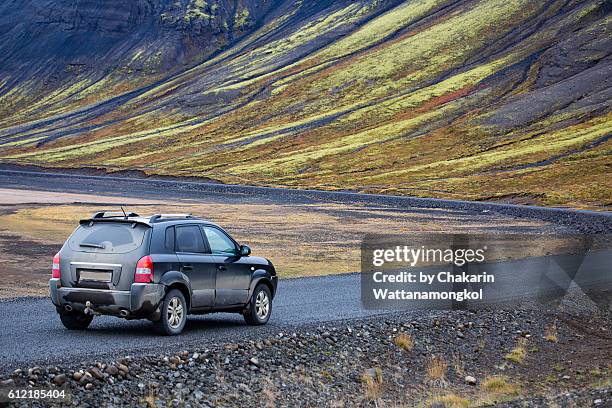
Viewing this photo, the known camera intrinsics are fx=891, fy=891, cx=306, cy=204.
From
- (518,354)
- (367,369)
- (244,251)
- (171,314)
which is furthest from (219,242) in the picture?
(518,354)

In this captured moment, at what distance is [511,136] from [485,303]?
11290cm

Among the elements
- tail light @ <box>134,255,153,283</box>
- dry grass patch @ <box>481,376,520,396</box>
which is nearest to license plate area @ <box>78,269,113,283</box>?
tail light @ <box>134,255,153,283</box>

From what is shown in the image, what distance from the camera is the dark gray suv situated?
1544 centimetres

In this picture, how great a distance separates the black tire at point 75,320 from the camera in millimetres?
17000

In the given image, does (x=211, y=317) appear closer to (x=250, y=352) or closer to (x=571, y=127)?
(x=250, y=352)

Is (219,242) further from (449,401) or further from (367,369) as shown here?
(449,401)

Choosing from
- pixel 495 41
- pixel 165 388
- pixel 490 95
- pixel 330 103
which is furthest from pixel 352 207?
pixel 495 41

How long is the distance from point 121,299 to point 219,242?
2612 millimetres

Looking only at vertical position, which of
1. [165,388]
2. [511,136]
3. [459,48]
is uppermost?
[459,48]

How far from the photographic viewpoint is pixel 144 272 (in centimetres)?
1537

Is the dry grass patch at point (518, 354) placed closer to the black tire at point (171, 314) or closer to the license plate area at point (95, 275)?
the black tire at point (171, 314)

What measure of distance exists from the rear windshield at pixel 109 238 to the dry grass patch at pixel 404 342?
6065 millimetres

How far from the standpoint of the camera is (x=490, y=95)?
156 m

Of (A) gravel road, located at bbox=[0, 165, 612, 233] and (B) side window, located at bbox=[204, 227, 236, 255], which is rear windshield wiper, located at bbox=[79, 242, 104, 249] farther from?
(A) gravel road, located at bbox=[0, 165, 612, 233]
